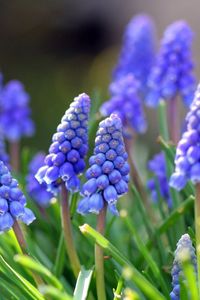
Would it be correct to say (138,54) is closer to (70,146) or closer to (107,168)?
(70,146)

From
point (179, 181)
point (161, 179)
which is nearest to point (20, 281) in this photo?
point (179, 181)

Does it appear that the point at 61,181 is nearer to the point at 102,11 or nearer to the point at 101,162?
the point at 101,162

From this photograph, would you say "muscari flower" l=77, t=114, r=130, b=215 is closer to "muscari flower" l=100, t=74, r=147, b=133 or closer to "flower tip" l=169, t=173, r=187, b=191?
"flower tip" l=169, t=173, r=187, b=191

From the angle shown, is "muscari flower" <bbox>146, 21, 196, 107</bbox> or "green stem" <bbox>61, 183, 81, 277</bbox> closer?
"green stem" <bbox>61, 183, 81, 277</bbox>

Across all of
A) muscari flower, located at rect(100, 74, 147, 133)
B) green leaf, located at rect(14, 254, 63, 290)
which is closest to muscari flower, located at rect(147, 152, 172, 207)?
muscari flower, located at rect(100, 74, 147, 133)

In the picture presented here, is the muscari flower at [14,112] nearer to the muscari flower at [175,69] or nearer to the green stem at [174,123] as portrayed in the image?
the muscari flower at [175,69]
